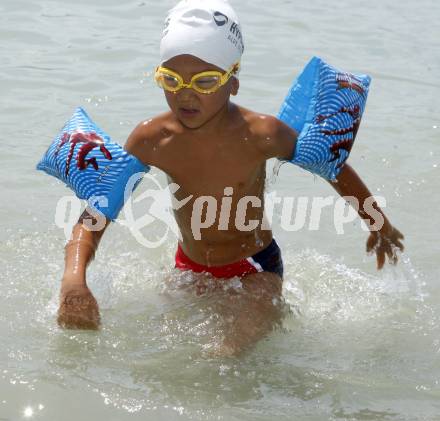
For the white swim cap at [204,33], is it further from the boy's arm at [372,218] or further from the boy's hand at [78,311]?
the boy's hand at [78,311]

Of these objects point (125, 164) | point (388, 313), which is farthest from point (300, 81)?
point (388, 313)

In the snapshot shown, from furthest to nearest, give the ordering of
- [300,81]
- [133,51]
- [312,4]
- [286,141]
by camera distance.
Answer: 1. [312,4]
2. [133,51]
3. [300,81]
4. [286,141]

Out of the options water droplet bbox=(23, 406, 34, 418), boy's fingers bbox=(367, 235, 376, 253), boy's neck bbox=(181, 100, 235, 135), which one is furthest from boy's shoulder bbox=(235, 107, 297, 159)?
water droplet bbox=(23, 406, 34, 418)

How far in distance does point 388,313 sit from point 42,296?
1.72m

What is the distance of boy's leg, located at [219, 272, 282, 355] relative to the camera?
4.08 metres

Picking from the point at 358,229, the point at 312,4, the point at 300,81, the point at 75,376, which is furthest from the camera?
the point at 312,4

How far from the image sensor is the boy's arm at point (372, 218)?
4336mm

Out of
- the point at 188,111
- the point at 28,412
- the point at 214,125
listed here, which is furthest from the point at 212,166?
the point at 28,412

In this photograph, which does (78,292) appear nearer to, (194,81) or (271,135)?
(194,81)

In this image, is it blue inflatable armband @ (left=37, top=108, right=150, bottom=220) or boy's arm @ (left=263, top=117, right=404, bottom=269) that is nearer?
blue inflatable armband @ (left=37, top=108, right=150, bottom=220)

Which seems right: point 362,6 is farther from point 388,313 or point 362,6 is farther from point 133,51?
point 388,313

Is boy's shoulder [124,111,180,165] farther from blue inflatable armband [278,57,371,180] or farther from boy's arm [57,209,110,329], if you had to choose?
blue inflatable armband [278,57,371,180]

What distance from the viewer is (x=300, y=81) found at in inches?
176

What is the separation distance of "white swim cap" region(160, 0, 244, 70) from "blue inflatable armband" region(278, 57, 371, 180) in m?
0.44
